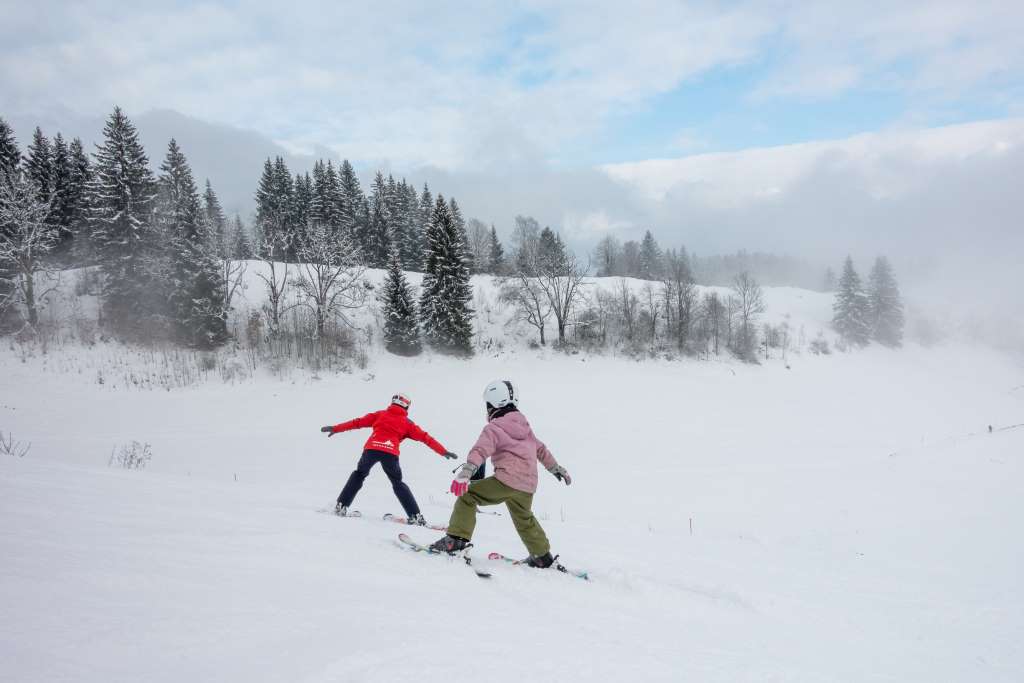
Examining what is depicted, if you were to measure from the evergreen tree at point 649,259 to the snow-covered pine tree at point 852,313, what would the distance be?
26422 millimetres

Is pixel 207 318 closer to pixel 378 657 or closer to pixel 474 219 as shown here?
pixel 378 657

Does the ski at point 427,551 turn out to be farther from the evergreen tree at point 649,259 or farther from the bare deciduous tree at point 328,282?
the evergreen tree at point 649,259

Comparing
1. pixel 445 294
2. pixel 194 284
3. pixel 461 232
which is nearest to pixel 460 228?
pixel 461 232

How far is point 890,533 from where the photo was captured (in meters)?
8.36

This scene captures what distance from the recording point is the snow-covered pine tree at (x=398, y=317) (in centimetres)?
3139

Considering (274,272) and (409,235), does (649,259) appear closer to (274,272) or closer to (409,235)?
(409,235)

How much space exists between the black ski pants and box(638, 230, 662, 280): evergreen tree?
236 ft

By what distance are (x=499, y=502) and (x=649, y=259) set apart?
76.1m

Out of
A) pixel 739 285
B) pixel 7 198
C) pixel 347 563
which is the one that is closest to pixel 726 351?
pixel 739 285

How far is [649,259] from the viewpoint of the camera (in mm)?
76250

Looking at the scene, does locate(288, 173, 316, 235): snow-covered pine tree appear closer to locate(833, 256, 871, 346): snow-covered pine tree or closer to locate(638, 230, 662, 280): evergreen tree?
locate(638, 230, 662, 280): evergreen tree

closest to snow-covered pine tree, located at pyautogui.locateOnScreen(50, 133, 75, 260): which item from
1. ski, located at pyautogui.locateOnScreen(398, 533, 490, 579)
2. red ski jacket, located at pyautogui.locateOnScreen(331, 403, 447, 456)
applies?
red ski jacket, located at pyautogui.locateOnScreen(331, 403, 447, 456)

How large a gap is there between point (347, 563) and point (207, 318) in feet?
95.4

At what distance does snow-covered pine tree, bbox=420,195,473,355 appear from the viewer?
1277 inches
